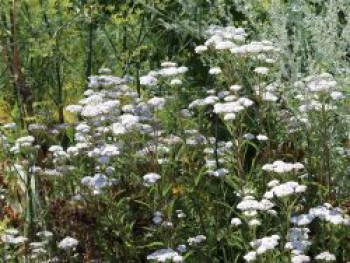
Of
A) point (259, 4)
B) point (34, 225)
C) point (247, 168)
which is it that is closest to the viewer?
point (34, 225)

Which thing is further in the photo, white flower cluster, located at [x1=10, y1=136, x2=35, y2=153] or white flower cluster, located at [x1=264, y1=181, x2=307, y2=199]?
white flower cluster, located at [x1=10, y1=136, x2=35, y2=153]

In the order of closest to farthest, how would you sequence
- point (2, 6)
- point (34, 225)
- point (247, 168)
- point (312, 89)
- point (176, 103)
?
point (312, 89) < point (176, 103) < point (34, 225) < point (247, 168) < point (2, 6)

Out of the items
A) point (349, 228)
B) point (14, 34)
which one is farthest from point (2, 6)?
point (349, 228)

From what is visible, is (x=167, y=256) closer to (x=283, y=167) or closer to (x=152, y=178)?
(x=152, y=178)

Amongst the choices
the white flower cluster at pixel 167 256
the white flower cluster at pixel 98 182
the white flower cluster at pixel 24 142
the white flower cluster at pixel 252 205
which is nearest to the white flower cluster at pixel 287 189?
the white flower cluster at pixel 252 205

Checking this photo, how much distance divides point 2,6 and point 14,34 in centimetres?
45

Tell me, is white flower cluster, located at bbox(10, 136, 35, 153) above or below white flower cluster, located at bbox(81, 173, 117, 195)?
above

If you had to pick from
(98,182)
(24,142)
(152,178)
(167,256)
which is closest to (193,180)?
(152,178)

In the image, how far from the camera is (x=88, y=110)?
145 inches

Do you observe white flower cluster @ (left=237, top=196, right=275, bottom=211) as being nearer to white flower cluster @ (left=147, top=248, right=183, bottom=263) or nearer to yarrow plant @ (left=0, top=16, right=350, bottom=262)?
yarrow plant @ (left=0, top=16, right=350, bottom=262)

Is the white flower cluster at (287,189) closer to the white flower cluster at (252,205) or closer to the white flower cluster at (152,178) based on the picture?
the white flower cluster at (252,205)

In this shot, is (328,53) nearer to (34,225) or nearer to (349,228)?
(349,228)

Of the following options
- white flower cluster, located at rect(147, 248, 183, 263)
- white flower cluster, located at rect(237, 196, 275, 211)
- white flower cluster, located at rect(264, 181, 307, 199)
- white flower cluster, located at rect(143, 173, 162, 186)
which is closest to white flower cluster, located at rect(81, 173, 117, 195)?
white flower cluster, located at rect(143, 173, 162, 186)

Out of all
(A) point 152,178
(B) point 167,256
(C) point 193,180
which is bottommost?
(B) point 167,256
